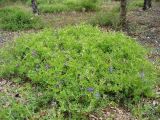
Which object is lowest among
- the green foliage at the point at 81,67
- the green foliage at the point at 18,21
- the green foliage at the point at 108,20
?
the green foliage at the point at 18,21

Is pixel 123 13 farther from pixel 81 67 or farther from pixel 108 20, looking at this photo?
pixel 81 67

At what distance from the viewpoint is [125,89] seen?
7785mm

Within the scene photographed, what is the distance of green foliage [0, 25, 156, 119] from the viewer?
23.8 feet

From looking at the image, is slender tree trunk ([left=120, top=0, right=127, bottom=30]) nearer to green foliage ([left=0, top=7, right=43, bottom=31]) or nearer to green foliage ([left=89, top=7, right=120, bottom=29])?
green foliage ([left=89, top=7, right=120, bottom=29])

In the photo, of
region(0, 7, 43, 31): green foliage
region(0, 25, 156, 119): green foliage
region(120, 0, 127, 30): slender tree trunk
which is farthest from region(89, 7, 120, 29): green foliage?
region(0, 25, 156, 119): green foliage

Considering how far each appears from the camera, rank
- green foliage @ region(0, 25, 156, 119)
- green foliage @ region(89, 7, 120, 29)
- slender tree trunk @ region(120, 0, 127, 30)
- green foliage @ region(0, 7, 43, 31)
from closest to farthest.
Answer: green foliage @ region(0, 25, 156, 119) → slender tree trunk @ region(120, 0, 127, 30) → green foliage @ region(89, 7, 120, 29) → green foliage @ region(0, 7, 43, 31)

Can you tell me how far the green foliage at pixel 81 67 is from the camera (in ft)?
23.8

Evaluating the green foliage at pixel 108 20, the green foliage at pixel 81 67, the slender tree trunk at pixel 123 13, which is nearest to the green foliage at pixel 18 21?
the green foliage at pixel 108 20

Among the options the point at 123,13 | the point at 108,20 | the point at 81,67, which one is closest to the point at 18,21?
the point at 108,20

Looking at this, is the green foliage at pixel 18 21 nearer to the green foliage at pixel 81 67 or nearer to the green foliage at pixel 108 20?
the green foliage at pixel 108 20

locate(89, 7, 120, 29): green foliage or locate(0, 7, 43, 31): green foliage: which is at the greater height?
locate(89, 7, 120, 29): green foliage

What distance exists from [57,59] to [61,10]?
1980cm

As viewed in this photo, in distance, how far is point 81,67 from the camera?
7.88m

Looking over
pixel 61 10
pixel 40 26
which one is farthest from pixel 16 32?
pixel 61 10
